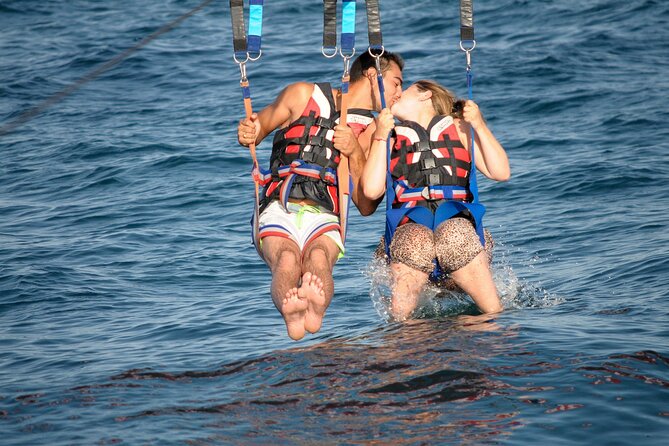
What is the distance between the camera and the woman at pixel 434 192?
7.48 metres

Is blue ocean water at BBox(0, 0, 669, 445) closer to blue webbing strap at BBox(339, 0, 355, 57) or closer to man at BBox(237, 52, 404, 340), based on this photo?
man at BBox(237, 52, 404, 340)

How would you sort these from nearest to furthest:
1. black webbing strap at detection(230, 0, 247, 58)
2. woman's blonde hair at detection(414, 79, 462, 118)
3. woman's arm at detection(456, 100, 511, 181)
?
black webbing strap at detection(230, 0, 247, 58)
woman's arm at detection(456, 100, 511, 181)
woman's blonde hair at detection(414, 79, 462, 118)

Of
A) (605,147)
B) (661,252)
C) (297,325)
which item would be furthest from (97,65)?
(297,325)

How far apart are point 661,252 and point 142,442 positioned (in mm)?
5959

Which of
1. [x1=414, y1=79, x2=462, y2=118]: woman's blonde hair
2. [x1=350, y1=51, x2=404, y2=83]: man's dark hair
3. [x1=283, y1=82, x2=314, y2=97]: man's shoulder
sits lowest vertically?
[x1=414, y1=79, x2=462, y2=118]: woman's blonde hair

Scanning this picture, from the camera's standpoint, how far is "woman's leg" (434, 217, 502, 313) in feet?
24.5

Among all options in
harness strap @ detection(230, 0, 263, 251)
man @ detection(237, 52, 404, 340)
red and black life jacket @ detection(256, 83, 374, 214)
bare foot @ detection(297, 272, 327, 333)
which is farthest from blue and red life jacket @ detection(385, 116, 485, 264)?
bare foot @ detection(297, 272, 327, 333)

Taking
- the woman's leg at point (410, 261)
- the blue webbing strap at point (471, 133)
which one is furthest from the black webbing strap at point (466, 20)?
the woman's leg at point (410, 261)

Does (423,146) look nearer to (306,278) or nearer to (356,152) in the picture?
(356,152)

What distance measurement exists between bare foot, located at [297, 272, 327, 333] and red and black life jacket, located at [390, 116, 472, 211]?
136cm

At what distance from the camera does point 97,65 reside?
2050 cm

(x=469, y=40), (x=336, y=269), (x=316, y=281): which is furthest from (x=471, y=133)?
(x=336, y=269)

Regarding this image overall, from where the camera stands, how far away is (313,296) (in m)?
6.68

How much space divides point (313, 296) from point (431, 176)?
155 centimetres
